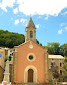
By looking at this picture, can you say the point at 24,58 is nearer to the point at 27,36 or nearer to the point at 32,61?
the point at 32,61

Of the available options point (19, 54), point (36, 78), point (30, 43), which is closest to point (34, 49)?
point (30, 43)

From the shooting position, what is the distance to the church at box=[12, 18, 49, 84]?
2442cm

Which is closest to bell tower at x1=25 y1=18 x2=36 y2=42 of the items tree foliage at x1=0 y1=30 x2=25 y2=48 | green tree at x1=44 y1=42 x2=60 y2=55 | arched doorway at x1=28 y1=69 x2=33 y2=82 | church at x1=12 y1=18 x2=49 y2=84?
church at x1=12 y1=18 x2=49 y2=84

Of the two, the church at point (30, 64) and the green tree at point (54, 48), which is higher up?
the green tree at point (54, 48)

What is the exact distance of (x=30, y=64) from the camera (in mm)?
25266

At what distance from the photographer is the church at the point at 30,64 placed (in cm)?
2442

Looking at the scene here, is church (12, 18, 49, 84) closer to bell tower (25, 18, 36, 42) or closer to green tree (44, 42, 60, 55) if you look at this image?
bell tower (25, 18, 36, 42)

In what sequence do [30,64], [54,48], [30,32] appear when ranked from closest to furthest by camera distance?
[30,64]
[30,32]
[54,48]

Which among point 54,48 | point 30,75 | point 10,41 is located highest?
point 10,41

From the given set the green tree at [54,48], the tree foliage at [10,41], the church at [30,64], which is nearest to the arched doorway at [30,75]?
the church at [30,64]

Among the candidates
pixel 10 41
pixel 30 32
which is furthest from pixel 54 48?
pixel 30 32

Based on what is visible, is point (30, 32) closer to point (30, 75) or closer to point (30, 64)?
point (30, 64)

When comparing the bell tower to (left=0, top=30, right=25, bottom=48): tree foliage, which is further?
(left=0, top=30, right=25, bottom=48): tree foliage

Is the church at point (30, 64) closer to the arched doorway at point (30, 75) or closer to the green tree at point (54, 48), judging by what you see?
the arched doorway at point (30, 75)
